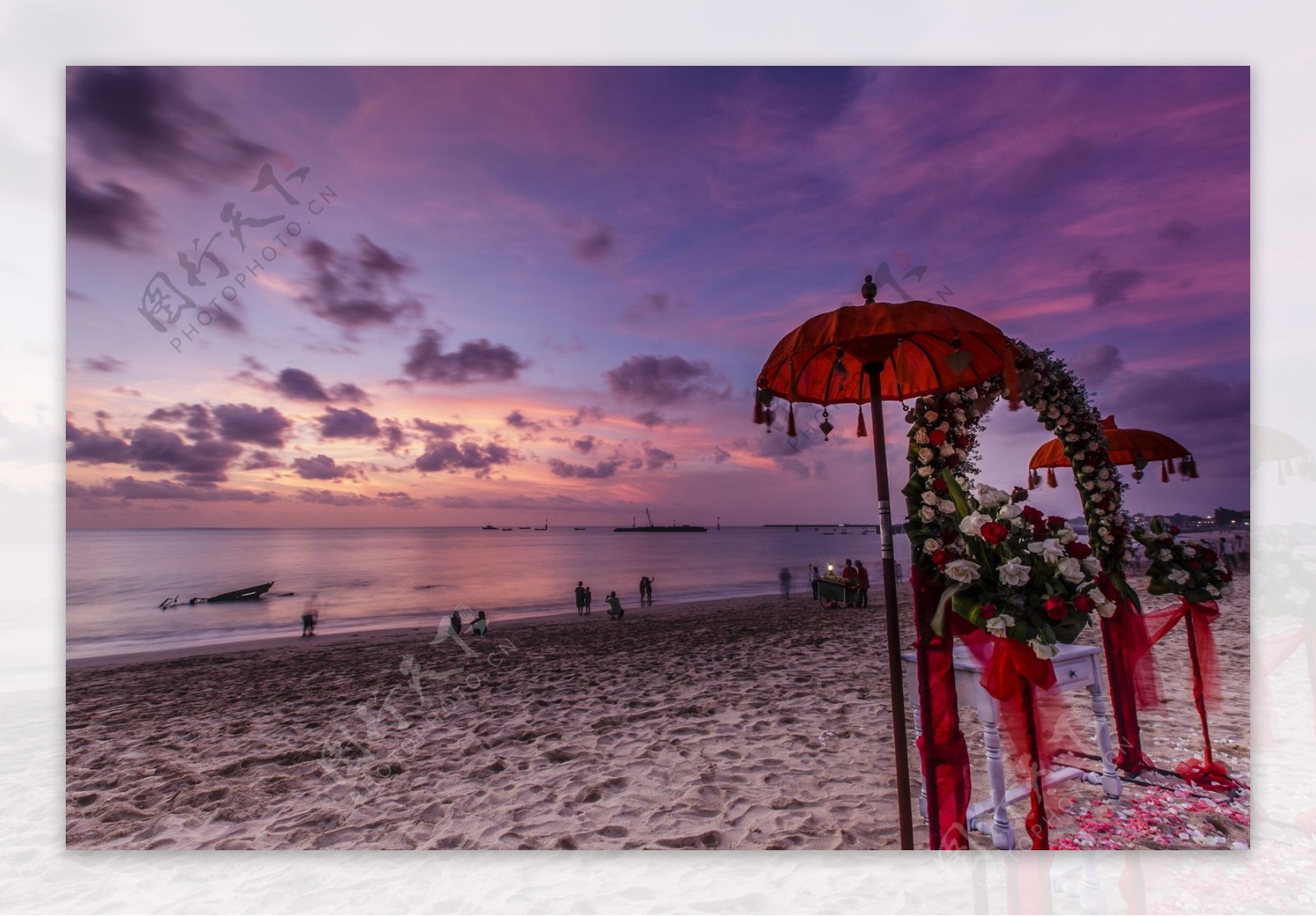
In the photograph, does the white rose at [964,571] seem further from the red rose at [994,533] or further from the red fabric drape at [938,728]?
the red fabric drape at [938,728]

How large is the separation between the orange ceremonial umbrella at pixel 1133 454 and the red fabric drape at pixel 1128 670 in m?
0.82

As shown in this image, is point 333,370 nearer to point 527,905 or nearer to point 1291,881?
point 527,905

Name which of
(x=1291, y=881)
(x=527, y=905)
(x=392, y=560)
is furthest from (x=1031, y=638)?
(x=392, y=560)

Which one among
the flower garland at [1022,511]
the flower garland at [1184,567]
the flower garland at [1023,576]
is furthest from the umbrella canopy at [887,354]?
the flower garland at [1184,567]

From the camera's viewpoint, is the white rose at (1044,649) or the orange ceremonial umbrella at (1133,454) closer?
the white rose at (1044,649)

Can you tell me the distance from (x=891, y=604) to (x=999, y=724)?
0.59m

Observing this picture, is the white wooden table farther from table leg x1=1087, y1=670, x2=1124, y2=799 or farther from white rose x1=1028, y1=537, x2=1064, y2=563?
white rose x1=1028, y1=537, x2=1064, y2=563

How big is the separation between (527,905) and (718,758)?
1.26m

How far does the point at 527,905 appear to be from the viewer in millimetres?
2605

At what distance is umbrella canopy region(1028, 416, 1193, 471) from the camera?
137 inches

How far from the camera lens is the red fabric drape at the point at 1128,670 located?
10.3 feet

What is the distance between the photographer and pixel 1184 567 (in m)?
3.12

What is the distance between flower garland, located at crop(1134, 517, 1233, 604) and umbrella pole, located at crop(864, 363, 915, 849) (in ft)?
5.28

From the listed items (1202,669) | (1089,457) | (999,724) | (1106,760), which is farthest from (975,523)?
(1202,669)
